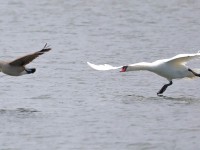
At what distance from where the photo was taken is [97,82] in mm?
21234

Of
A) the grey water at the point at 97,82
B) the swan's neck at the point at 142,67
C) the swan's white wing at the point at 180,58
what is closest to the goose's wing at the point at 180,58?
the swan's white wing at the point at 180,58

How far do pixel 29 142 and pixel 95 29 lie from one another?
13872mm

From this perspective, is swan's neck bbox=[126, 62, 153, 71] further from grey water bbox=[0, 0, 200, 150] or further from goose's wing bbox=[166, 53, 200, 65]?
grey water bbox=[0, 0, 200, 150]

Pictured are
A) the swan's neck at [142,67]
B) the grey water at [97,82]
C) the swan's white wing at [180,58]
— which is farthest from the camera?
the swan's neck at [142,67]

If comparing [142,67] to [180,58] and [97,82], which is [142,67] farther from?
[97,82]

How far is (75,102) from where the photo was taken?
62.7 ft

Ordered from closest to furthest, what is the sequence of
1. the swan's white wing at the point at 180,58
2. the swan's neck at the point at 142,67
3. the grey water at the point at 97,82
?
the grey water at the point at 97,82
the swan's white wing at the point at 180,58
the swan's neck at the point at 142,67

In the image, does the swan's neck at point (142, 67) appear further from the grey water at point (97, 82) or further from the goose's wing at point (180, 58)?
the grey water at point (97, 82)

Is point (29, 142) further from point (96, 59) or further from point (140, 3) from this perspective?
point (140, 3)

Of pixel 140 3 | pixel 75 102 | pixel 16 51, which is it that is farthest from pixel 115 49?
→ pixel 140 3

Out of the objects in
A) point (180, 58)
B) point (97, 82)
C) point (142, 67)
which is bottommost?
point (97, 82)

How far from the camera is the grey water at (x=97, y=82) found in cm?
1634

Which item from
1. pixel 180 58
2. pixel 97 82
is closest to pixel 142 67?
pixel 180 58

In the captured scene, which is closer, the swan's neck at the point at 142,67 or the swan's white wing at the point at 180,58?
the swan's white wing at the point at 180,58
